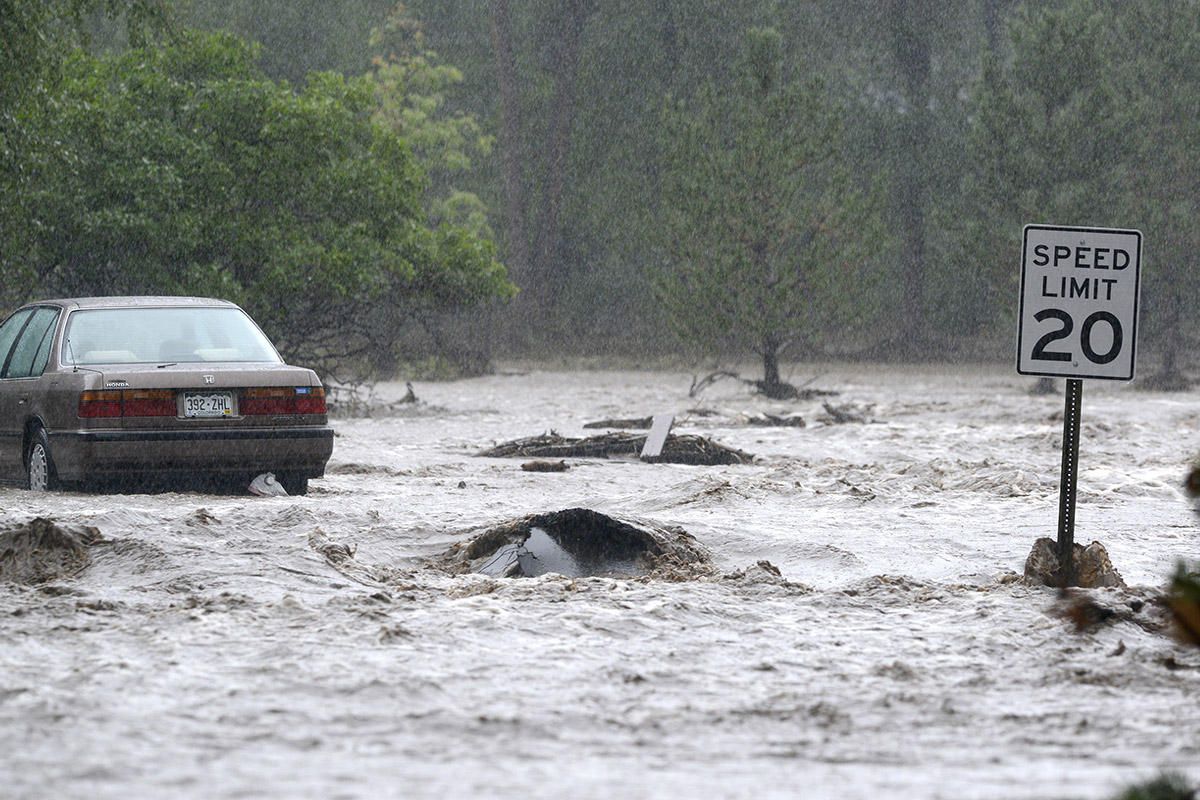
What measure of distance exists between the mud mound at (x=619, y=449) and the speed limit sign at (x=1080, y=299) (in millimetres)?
7527

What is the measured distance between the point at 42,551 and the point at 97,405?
8.09ft

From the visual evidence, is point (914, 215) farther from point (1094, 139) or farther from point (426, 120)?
point (1094, 139)

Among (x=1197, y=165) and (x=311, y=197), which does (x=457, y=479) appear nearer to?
(x=311, y=197)

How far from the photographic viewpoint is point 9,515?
9000 millimetres

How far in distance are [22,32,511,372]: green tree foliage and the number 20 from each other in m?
13.3

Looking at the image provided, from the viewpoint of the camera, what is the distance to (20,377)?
36.5 ft

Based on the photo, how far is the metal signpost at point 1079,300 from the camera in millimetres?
7770

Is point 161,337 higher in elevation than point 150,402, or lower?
higher

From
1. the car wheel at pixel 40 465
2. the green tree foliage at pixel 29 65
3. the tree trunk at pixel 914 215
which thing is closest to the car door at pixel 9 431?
the car wheel at pixel 40 465

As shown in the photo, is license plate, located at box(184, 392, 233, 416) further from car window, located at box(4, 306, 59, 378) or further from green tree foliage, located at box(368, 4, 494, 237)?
green tree foliage, located at box(368, 4, 494, 237)

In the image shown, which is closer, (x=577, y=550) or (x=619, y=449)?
(x=577, y=550)

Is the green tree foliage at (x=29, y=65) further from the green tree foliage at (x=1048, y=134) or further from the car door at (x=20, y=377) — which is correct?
the green tree foliage at (x=1048, y=134)

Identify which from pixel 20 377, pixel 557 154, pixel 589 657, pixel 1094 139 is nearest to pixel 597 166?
pixel 557 154

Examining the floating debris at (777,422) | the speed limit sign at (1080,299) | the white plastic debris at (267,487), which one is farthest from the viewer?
the floating debris at (777,422)
